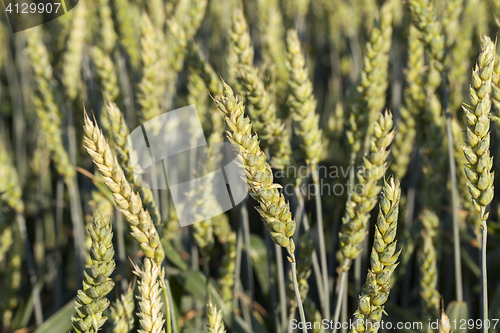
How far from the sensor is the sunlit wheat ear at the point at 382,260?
554 millimetres

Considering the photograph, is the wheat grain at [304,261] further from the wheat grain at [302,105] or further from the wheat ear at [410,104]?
the wheat ear at [410,104]

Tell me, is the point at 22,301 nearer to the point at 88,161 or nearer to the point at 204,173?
the point at 88,161

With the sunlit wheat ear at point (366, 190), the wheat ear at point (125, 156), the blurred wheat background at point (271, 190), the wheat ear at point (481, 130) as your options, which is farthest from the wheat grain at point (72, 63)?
the wheat ear at point (481, 130)

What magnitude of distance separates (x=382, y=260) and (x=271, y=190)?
20 centimetres

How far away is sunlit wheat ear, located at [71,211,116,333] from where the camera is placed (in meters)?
0.55

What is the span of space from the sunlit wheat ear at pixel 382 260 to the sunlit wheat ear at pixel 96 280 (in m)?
0.38

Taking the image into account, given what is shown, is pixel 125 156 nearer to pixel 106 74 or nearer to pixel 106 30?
pixel 106 74

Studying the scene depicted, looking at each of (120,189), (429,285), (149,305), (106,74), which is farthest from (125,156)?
(429,285)

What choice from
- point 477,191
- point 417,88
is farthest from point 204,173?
point 417,88

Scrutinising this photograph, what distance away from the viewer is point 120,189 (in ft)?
1.77

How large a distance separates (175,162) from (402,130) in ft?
2.25

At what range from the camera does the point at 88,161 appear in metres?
1.55

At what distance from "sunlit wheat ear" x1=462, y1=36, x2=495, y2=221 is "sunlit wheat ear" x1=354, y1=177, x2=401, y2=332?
0.15 meters

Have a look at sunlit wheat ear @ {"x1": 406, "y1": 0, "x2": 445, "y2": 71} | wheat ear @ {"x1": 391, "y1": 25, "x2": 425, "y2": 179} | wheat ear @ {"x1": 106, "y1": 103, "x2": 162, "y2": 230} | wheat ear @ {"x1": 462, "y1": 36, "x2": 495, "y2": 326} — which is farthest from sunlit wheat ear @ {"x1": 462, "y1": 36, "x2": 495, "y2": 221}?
wheat ear @ {"x1": 106, "y1": 103, "x2": 162, "y2": 230}
